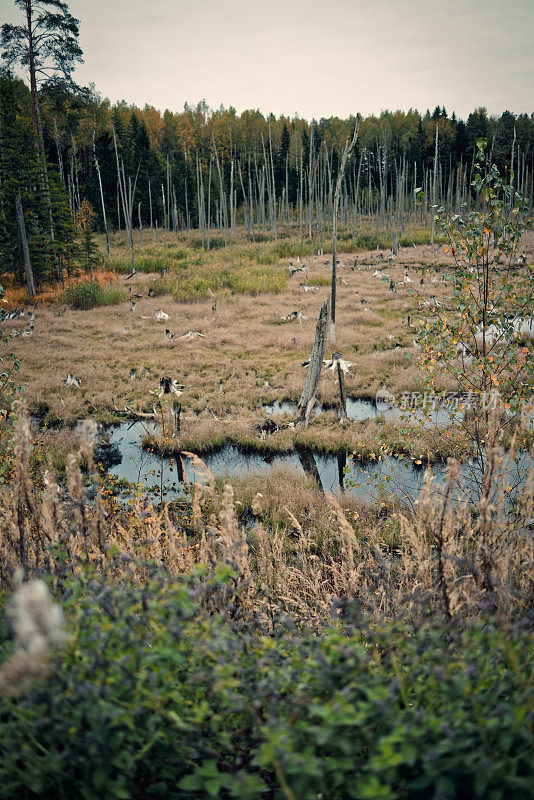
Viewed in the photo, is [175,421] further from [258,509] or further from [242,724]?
[242,724]

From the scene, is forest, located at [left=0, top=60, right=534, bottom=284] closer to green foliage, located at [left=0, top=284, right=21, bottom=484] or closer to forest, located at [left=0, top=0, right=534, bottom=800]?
forest, located at [left=0, top=0, right=534, bottom=800]

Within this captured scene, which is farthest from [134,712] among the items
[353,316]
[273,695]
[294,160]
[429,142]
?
[429,142]

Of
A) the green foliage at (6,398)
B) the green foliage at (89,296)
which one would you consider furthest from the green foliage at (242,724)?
the green foliage at (89,296)

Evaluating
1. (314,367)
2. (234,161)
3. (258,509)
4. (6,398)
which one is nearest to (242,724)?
(258,509)

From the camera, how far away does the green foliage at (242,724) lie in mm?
1241

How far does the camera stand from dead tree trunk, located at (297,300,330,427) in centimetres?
1026

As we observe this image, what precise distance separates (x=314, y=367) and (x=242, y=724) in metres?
9.28

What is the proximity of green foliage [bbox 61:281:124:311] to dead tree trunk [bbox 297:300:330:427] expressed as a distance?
18337mm

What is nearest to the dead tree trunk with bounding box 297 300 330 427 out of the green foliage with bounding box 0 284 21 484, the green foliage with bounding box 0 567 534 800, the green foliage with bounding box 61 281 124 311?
the green foliage with bounding box 0 284 21 484

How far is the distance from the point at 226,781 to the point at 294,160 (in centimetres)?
6411

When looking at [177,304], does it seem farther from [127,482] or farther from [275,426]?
[127,482]

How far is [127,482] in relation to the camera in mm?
8633

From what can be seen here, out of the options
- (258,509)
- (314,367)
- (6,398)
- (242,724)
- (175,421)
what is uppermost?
(6,398)

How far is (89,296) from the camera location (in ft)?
82.5
